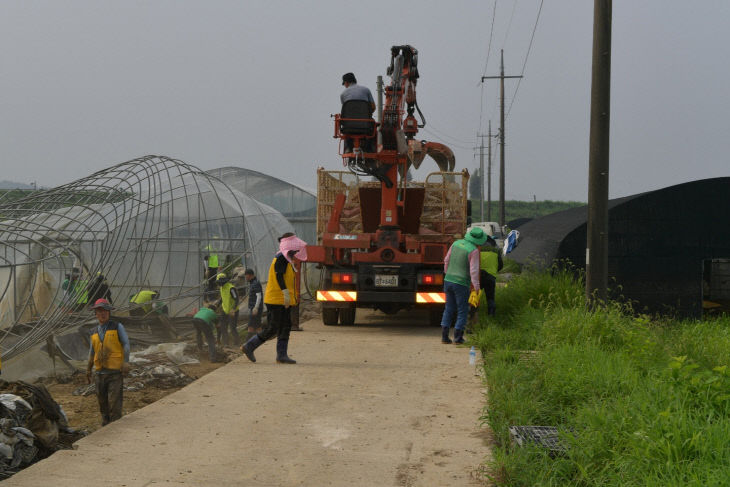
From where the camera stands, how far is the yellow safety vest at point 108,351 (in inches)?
326

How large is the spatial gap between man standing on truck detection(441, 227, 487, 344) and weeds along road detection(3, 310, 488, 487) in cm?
132

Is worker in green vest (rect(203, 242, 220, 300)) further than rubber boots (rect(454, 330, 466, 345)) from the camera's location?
Yes

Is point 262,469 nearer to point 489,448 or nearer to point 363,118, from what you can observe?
point 489,448

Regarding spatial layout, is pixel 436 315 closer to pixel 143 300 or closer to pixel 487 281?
pixel 487 281

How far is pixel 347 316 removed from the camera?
14430 millimetres

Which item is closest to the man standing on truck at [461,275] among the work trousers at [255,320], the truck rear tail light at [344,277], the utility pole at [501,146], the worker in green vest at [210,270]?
the truck rear tail light at [344,277]

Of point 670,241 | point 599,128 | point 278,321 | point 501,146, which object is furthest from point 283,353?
point 501,146

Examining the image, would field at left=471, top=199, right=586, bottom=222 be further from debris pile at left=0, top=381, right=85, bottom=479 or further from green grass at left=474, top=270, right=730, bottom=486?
debris pile at left=0, top=381, right=85, bottom=479

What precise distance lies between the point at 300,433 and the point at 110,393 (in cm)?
297

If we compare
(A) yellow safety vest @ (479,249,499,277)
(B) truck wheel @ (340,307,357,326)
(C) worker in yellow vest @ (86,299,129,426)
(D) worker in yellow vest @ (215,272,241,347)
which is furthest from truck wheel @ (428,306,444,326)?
(C) worker in yellow vest @ (86,299,129,426)

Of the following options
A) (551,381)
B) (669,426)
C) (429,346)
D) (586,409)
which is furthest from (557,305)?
(669,426)

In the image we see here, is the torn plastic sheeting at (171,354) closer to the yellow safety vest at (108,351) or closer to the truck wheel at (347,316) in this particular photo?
the truck wheel at (347,316)

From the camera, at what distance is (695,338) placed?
10.1 m

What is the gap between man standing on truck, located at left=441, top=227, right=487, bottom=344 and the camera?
11297 mm
